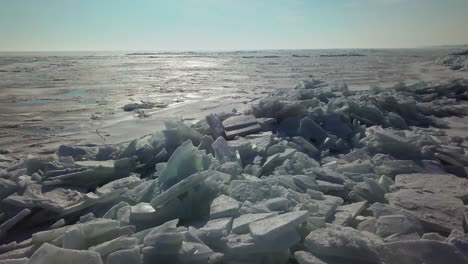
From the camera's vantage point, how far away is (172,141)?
13.6 ft

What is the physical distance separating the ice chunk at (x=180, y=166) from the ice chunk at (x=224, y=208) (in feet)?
1.44

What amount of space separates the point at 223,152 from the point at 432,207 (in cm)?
211

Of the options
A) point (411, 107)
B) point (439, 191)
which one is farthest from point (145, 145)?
point (411, 107)

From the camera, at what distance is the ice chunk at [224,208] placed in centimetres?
238

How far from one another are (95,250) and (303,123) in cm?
370

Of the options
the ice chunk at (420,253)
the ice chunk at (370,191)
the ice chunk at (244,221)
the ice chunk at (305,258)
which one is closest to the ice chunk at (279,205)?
the ice chunk at (244,221)

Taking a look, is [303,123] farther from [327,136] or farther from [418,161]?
[418,161]

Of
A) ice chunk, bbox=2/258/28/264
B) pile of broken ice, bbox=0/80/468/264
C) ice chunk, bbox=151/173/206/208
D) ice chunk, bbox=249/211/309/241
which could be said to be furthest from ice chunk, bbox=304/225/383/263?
ice chunk, bbox=2/258/28/264

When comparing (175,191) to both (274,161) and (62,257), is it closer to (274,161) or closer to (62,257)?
(62,257)

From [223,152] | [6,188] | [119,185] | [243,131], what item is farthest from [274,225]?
[243,131]

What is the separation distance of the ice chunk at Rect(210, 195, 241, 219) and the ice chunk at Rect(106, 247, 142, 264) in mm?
663

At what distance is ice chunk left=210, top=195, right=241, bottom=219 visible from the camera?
2379mm

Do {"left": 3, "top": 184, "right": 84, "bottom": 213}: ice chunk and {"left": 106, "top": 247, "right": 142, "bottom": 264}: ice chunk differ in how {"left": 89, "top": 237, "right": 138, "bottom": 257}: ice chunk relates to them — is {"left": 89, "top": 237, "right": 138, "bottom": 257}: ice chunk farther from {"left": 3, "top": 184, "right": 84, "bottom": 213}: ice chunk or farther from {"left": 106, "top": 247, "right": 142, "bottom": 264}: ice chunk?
{"left": 3, "top": 184, "right": 84, "bottom": 213}: ice chunk

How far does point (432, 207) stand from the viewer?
8.65 feet
